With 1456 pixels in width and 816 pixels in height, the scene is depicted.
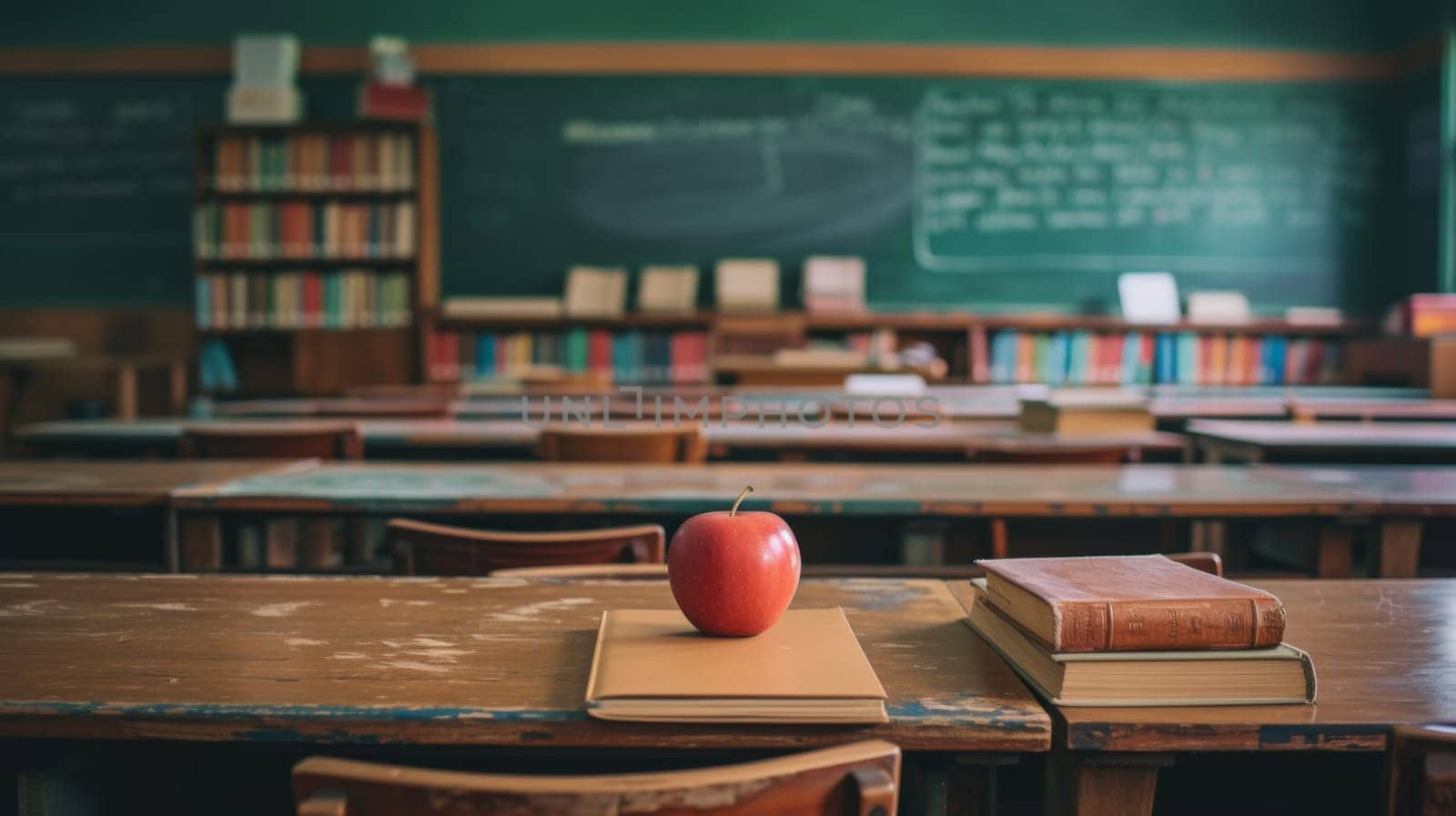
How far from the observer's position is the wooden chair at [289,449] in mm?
2633

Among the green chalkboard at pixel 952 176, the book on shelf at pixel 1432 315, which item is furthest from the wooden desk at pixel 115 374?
the book on shelf at pixel 1432 315

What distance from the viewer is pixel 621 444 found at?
97.8 inches

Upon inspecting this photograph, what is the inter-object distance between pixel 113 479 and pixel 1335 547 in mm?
2264

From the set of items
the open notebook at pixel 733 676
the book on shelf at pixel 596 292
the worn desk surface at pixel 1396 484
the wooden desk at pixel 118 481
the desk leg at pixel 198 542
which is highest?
the book on shelf at pixel 596 292

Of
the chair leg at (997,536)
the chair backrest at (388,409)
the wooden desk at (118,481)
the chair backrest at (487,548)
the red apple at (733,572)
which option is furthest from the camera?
the chair backrest at (388,409)

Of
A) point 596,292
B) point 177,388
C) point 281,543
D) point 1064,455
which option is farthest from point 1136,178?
point 177,388

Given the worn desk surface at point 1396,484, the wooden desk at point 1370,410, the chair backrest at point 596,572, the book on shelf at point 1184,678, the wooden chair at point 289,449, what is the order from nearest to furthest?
the book on shelf at point 1184,678 → the chair backrest at point 596,572 → the worn desk surface at point 1396,484 → the wooden chair at point 289,449 → the wooden desk at point 1370,410

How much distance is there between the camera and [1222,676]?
2.88 feet

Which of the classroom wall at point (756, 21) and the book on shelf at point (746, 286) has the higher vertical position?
the classroom wall at point (756, 21)

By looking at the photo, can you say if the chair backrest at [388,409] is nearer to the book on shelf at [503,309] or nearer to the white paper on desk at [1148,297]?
the book on shelf at [503,309]

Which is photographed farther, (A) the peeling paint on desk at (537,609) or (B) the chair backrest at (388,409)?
(B) the chair backrest at (388,409)

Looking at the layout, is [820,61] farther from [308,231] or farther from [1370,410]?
[1370,410]

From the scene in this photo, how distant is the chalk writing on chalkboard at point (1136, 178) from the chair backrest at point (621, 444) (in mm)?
3854

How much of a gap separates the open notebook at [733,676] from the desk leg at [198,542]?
1276 mm
